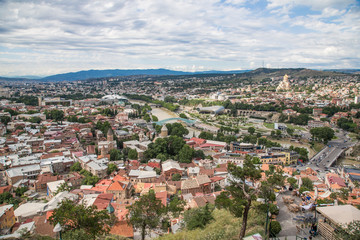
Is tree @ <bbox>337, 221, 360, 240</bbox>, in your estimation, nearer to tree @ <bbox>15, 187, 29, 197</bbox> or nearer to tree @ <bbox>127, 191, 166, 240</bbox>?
tree @ <bbox>127, 191, 166, 240</bbox>

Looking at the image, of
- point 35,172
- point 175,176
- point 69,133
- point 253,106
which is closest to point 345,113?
point 253,106

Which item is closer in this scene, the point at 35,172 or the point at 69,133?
the point at 35,172

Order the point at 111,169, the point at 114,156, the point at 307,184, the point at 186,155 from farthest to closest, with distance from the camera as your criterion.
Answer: the point at 186,155 → the point at 114,156 → the point at 111,169 → the point at 307,184

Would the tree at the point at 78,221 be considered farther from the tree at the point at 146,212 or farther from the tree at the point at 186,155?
the tree at the point at 186,155

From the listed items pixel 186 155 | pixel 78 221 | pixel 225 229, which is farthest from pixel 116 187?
pixel 225 229

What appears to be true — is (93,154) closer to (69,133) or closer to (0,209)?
(69,133)

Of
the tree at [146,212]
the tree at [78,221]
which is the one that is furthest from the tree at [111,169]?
the tree at [78,221]

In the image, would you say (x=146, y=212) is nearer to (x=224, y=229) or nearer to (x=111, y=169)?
(x=224, y=229)
